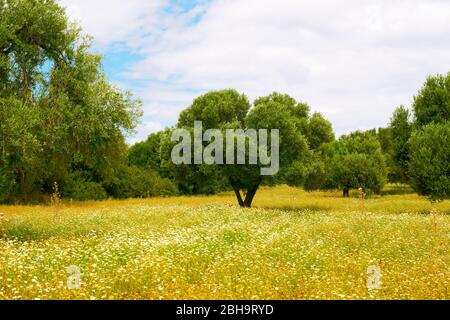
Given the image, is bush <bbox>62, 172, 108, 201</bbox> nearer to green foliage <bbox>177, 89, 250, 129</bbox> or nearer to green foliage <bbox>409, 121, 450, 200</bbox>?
green foliage <bbox>177, 89, 250, 129</bbox>

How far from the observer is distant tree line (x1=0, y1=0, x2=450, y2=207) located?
20859 millimetres

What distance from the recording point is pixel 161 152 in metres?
42.5

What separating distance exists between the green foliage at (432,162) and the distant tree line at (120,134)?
87 mm

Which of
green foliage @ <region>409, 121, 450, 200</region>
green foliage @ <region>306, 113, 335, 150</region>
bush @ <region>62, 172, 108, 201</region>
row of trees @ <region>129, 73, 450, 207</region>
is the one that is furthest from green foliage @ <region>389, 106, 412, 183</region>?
bush @ <region>62, 172, 108, 201</region>

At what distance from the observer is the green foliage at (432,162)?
37.8 metres

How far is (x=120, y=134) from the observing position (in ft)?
77.4

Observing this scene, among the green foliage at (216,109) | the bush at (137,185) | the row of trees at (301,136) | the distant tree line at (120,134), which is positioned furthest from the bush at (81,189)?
the green foliage at (216,109)

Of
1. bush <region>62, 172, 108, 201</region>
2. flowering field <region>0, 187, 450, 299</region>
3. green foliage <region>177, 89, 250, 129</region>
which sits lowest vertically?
flowering field <region>0, 187, 450, 299</region>

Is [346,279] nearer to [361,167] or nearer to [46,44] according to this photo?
[46,44]

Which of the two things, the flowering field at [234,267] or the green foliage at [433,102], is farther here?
the green foliage at [433,102]

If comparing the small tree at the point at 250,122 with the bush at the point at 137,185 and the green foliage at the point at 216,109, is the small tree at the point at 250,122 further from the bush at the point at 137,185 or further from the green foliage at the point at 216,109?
the bush at the point at 137,185

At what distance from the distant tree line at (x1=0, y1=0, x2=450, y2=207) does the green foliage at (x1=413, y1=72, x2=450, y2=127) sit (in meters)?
0.10

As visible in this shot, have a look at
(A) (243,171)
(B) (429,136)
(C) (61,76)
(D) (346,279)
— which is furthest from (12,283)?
(B) (429,136)

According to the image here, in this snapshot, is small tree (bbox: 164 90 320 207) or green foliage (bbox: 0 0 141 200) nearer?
green foliage (bbox: 0 0 141 200)
